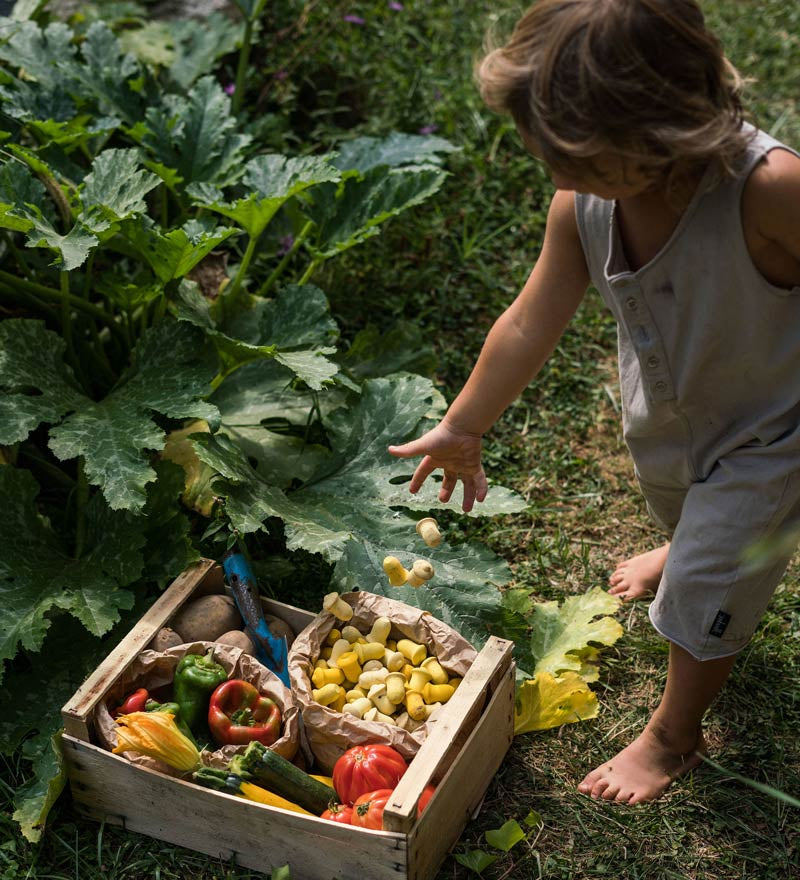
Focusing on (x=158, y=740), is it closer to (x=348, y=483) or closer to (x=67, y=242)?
(x=348, y=483)

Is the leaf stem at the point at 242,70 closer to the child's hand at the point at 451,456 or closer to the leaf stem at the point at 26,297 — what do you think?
the leaf stem at the point at 26,297

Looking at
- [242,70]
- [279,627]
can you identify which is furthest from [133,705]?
[242,70]

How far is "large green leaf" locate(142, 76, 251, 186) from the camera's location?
117 inches

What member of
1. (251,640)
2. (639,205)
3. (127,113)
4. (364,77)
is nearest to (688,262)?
(639,205)

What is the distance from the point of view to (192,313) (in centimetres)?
263

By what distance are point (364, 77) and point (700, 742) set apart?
2.98 m

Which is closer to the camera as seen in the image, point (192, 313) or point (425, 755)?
point (425, 755)

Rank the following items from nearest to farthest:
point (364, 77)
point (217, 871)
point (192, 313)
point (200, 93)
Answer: point (217, 871)
point (192, 313)
point (200, 93)
point (364, 77)

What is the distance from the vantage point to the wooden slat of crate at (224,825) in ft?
6.14

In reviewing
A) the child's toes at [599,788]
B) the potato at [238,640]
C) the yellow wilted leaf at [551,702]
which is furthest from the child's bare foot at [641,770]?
the potato at [238,640]

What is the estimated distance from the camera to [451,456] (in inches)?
86.1

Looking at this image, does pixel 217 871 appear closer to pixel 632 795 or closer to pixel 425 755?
pixel 425 755

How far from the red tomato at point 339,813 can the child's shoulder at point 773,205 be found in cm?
122

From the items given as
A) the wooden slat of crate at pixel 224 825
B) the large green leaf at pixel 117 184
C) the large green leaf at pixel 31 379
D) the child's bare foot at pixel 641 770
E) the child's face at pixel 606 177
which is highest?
the child's face at pixel 606 177
